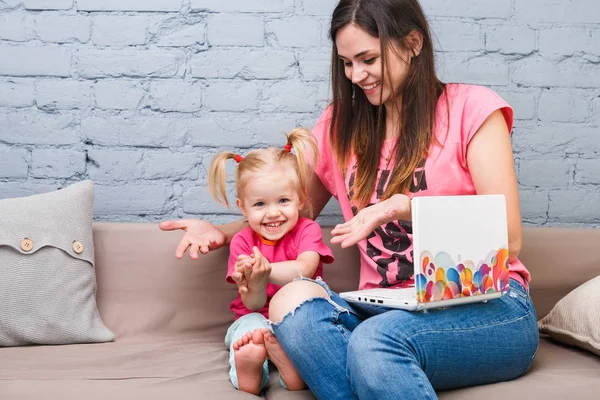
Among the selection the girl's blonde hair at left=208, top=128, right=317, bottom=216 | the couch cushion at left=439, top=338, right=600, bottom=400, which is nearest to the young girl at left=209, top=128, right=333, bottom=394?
the girl's blonde hair at left=208, top=128, right=317, bottom=216

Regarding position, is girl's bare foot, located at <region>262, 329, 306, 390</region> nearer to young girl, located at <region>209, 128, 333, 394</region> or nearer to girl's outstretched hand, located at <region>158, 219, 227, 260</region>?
young girl, located at <region>209, 128, 333, 394</region>

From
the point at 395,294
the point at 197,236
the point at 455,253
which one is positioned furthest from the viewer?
the point at 197,236

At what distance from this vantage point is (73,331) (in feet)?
5.86

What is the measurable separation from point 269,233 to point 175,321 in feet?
1.20

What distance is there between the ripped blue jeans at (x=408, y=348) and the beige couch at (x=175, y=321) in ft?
0.24

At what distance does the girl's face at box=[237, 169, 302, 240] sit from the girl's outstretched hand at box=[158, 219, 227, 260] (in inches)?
4.3

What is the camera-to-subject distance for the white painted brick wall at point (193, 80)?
209 centimetres

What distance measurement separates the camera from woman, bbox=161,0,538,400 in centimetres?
138

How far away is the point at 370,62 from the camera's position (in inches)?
66.9

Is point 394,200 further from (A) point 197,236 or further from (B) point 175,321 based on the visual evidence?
(B) point 175,321

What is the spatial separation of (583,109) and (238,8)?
3.50ft

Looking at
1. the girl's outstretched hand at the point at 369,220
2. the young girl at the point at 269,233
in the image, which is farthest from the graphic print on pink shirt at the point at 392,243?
the girl's outstretched hand at the point at 369,220

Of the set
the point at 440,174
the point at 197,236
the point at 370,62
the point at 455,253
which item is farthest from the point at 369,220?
the point at 197,236

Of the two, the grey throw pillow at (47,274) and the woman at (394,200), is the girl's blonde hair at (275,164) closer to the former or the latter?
the woman at (394,200)
